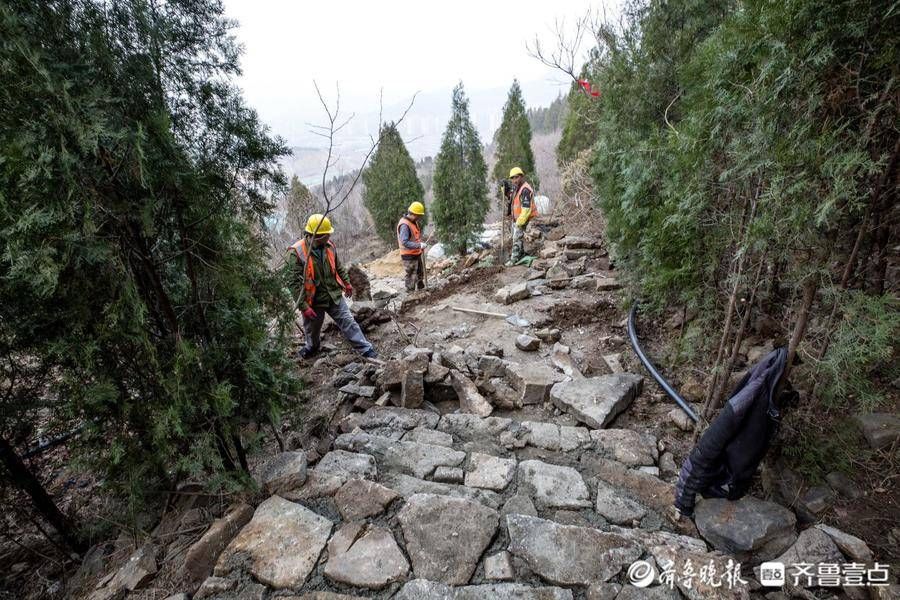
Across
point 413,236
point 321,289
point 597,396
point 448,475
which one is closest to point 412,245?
point 413,236

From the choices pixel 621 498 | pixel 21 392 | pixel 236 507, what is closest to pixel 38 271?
pixel 21 392

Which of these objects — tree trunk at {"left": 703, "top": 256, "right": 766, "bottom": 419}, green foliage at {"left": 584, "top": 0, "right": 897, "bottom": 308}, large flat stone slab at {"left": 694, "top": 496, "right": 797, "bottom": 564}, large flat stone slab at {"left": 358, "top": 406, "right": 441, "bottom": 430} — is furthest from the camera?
large flat stone slab at {"left": 358, "top": 406, "right": 441, "bottom": 430}

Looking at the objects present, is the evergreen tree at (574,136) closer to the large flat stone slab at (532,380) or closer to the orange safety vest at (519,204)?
the orange safety vest at (519,204)

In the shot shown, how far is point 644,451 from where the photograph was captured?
3354 millimetres

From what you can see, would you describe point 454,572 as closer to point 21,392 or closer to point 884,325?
point 884,325

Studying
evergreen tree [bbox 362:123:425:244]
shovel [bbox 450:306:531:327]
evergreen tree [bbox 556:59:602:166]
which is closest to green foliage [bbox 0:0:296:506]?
shovel [bbox 450:306:531:327]

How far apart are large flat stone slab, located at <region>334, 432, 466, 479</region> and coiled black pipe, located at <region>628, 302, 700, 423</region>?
2178 millimetres

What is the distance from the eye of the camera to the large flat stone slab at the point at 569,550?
2.11 meters

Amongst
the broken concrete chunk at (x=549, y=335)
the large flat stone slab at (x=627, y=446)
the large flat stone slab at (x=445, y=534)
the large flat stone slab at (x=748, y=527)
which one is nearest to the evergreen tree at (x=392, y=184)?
the broken concrete chunk at (x=549, y=335)

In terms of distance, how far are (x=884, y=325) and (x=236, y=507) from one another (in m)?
3.86

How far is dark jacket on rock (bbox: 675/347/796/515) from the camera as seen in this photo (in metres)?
2.42

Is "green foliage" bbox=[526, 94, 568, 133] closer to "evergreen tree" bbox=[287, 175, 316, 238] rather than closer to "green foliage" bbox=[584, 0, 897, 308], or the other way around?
"evergreen tree" bbox=[287, 175, 316, 238]

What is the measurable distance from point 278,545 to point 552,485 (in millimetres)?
1909

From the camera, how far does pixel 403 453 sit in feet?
10.9
